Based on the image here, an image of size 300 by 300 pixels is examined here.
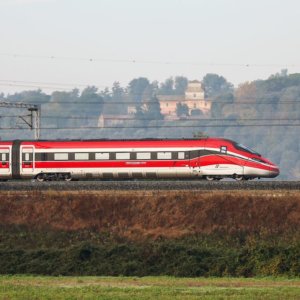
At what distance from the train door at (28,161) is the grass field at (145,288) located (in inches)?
1311

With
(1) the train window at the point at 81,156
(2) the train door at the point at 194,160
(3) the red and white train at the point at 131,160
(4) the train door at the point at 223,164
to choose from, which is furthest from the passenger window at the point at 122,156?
A: (4) the train door at the point at 223,164

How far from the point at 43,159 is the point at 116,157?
5473 millimetres

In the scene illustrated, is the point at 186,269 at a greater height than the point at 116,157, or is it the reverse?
the point at 116,157

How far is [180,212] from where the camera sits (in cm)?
5653

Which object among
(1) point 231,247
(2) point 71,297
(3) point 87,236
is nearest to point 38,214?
(3) point 87,236

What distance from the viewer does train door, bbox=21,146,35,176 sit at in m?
75.2

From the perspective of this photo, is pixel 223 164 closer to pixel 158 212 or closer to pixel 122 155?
pixel 122 155

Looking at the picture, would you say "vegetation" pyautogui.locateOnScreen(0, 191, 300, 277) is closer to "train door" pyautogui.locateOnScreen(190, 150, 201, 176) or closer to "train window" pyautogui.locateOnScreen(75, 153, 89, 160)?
"train door" pyautogui.locateOnScreen(190, 150, 201, 176)

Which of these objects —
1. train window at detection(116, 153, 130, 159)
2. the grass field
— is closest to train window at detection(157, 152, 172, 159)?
train window at detection(116, 153, 130, 159)

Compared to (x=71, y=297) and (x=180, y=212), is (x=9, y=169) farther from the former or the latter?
(x=71, y=297)

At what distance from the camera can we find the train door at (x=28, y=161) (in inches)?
2960

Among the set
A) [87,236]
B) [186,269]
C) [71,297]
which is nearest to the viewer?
[71,297]

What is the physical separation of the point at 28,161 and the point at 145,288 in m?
39.0

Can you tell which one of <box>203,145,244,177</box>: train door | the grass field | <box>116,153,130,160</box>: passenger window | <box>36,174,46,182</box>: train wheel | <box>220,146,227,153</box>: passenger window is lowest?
the grass field
